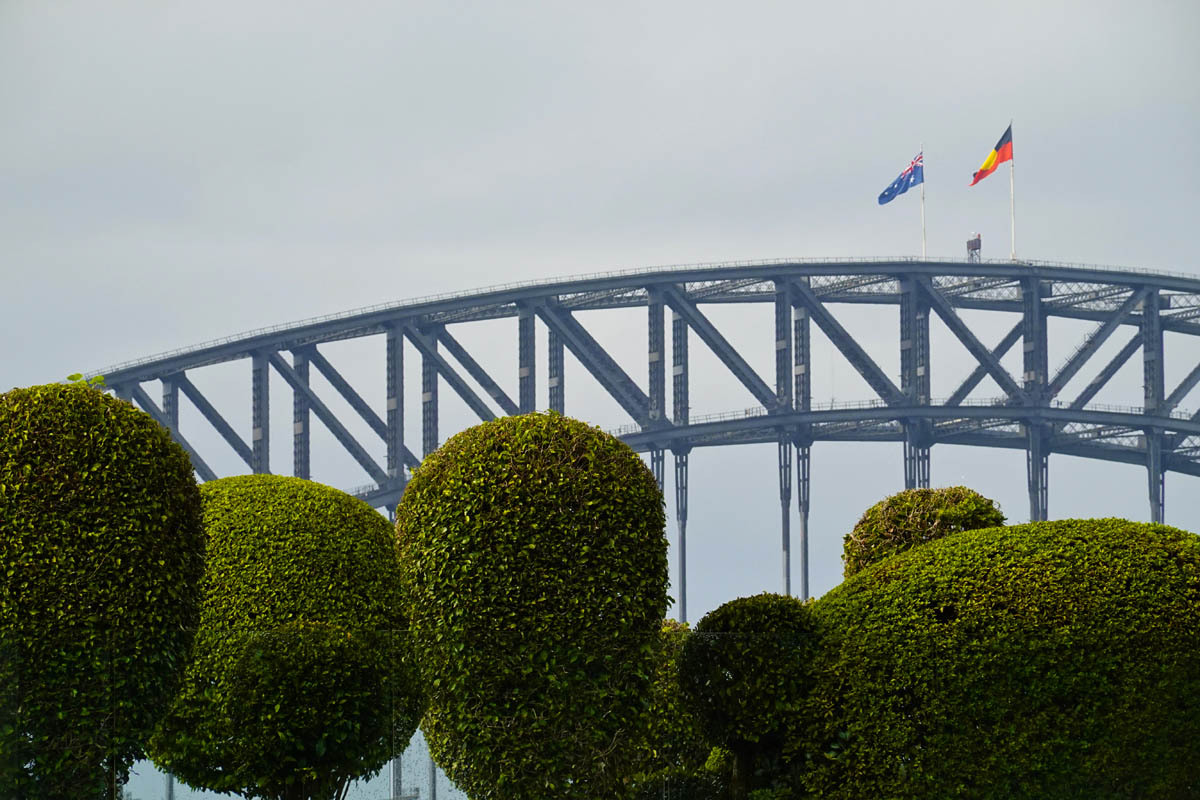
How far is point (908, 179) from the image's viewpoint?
236 feet

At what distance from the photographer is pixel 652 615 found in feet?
54.5

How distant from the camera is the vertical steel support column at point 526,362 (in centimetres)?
7394

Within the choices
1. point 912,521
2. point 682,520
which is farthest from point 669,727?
point 682,520

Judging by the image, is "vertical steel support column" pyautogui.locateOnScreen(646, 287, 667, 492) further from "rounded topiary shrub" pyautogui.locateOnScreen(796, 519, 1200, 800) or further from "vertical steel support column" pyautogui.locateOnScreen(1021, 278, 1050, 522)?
"rounded topiary shrub" pyautogui.locateOnScreen(796, 519, 1200, 800)

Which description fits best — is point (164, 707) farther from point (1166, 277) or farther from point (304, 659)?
point (1166, 277)

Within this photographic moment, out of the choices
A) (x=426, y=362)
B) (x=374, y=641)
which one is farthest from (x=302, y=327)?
(x=374, y=641)

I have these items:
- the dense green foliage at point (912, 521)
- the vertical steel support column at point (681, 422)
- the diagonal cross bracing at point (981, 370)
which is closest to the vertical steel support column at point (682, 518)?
the vertical steel support column at point (681, 422)

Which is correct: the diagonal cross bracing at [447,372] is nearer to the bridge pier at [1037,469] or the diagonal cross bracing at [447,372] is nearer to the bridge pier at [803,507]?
the bridge pier at [803,507]

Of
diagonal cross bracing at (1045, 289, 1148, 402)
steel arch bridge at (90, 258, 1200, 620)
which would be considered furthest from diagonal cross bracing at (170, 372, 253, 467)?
diagonal cross bracing at (1045, 289, 1148, 402)

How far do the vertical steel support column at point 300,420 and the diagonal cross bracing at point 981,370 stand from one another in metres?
33.4

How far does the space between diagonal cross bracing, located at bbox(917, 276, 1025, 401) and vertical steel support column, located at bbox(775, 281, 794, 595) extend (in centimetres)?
798

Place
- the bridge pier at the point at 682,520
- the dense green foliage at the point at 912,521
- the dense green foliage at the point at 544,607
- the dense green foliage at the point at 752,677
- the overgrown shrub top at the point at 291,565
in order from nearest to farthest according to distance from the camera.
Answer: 1. the dense green foliage at the point at 544,607
2. the dense green foliage at the point at 752,677
3. the dense green foliage at the point at 912,521
4. the overgrown shrub top at the point at 291,565
5. the bridge pier at the point at 682,520

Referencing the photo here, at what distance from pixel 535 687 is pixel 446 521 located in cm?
212

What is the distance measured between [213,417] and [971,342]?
132 ft
